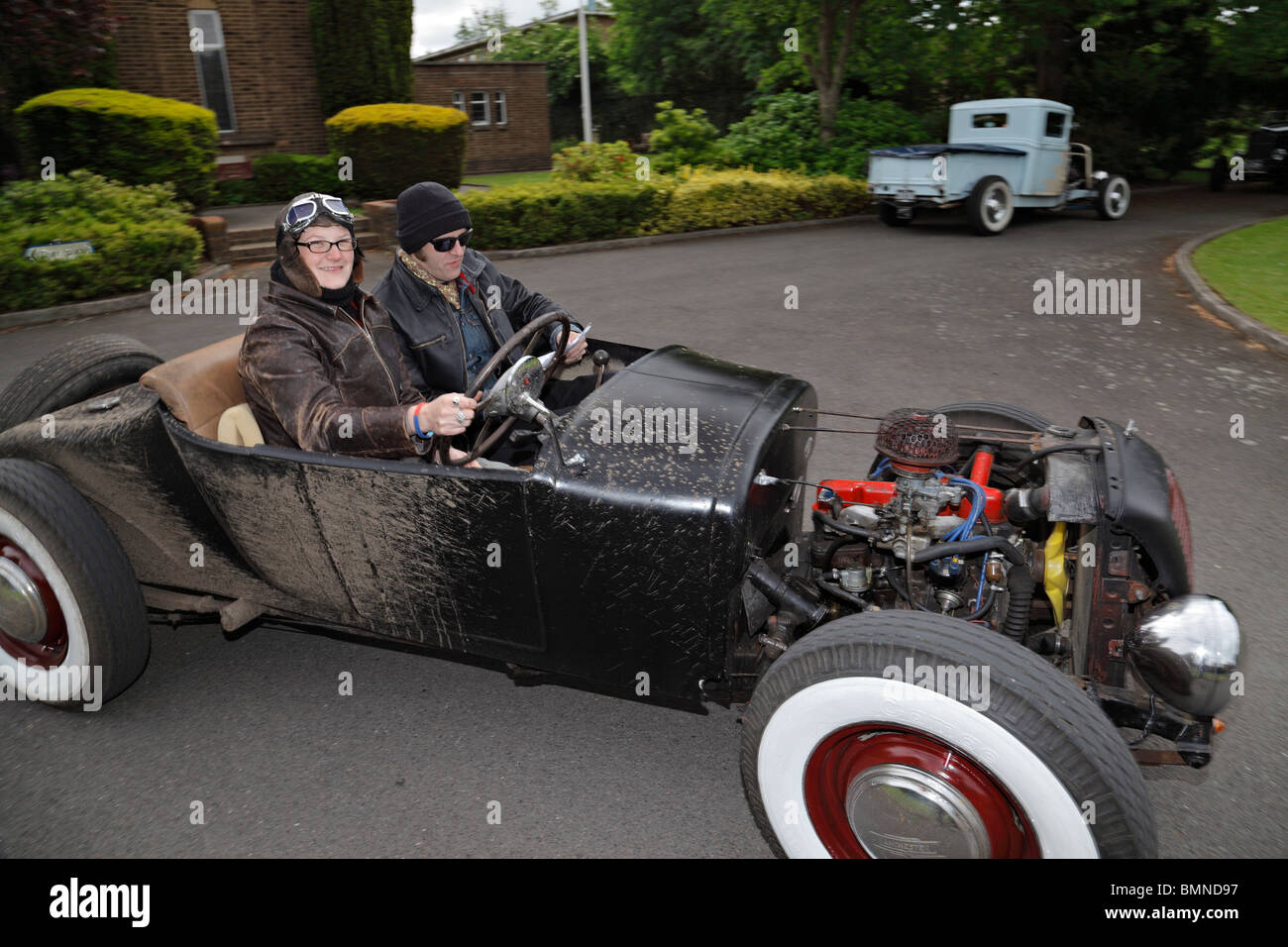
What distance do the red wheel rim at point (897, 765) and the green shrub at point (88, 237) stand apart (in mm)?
9971

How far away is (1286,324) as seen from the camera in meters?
7.86

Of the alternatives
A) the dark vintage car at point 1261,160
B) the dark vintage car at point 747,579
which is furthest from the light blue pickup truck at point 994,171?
the dark vintage car at point 747,579

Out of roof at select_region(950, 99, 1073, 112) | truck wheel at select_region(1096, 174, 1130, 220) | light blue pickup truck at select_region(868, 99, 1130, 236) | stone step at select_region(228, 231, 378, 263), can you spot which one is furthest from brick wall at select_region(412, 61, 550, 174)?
truck wheel at select_region(1096, 174, 1130, 220)

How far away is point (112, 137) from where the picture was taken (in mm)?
12211

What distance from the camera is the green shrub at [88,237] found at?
9.26 m

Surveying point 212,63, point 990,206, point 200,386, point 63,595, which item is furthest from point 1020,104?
point 212,63

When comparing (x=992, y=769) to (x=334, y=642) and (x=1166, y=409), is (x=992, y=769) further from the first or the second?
(x=1166, y=409)

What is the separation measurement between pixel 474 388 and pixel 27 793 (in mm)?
1922

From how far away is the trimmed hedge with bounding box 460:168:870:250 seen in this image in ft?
42.1

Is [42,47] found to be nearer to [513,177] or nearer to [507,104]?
[513,177]

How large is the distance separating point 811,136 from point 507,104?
541 inches

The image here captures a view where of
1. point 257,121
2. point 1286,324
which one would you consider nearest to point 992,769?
point 1286,324

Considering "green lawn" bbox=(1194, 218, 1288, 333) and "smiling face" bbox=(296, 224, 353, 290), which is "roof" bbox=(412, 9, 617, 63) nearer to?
"green lawn" bbox=(1194, 218, 1288, 333)

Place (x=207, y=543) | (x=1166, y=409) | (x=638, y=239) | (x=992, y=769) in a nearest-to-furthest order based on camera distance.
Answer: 1. (x=992, y=769)
2. (x=207, y=543)
3. (x=1166, y=409)
4. (x=638, y=239)
